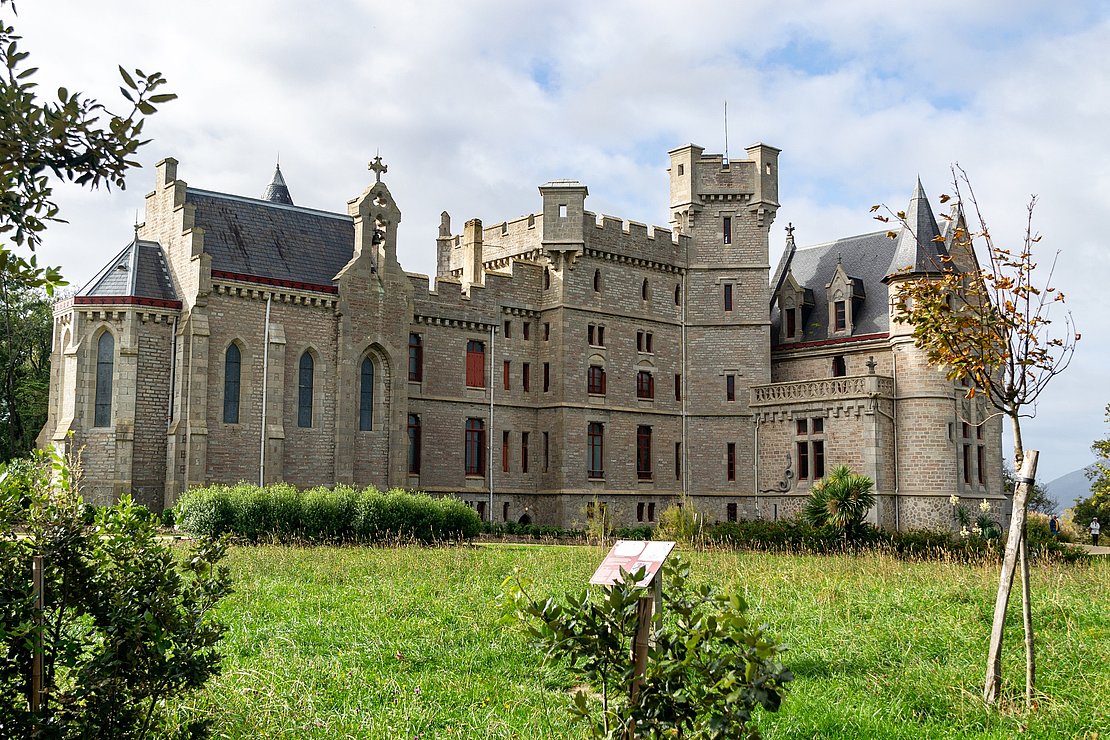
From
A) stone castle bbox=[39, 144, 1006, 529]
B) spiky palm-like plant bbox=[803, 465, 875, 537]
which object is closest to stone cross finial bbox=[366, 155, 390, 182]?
stone castle bbox=[39, 144, 1006, 529]

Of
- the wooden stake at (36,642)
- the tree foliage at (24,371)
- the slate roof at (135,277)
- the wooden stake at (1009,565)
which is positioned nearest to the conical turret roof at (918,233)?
the slate roof at (135,277)

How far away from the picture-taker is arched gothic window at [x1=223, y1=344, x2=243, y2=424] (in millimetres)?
32219

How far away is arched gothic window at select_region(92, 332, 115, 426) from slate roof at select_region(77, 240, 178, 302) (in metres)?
1.49

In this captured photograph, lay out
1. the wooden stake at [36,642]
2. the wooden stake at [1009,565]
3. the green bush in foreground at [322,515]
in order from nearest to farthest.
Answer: the wooden stake at [36,642] → the wooden stake at [1009,565] → the green bush in foreground at [322,515]

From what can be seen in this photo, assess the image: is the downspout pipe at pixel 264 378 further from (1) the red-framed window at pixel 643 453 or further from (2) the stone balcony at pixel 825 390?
(2) the stone balcony at pixel 825 390

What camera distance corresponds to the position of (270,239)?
34812mm

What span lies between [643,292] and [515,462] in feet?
28.7

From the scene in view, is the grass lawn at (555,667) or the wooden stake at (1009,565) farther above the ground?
the wooden stake at (1009,565)

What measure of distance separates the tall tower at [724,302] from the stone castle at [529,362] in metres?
0.09

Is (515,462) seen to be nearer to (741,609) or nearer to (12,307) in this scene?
(12,307)

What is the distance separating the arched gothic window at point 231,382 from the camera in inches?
1268

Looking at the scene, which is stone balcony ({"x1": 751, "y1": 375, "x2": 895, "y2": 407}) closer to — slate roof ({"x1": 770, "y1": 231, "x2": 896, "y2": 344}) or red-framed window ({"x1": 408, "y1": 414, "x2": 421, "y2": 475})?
slate roof ({"x1": 770, "y1": 231, "x2": 896, "y2": 344})

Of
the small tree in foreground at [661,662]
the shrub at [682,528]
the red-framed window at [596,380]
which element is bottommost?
the shrub at [682,528]

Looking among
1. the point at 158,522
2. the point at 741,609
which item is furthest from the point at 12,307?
the point at 741,609
